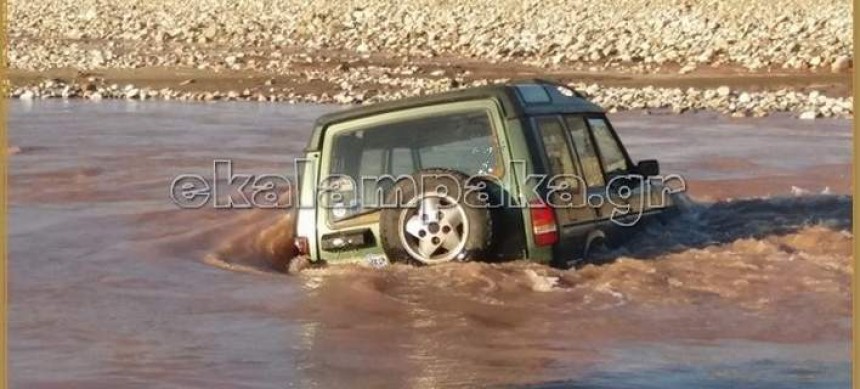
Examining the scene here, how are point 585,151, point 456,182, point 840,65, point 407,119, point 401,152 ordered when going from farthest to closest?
point 840,65
point 585,151
point 401,152
point 407,119
point 456,182

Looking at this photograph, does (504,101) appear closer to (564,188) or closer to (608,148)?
(564,188)

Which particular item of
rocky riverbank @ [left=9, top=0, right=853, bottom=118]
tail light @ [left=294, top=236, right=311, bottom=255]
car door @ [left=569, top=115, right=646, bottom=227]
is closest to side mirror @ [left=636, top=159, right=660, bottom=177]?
car door @ [left=569, top=115, right=646, bottom=227]

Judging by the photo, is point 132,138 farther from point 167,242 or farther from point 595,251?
point 595,251

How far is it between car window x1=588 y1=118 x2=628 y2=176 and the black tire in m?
1.40

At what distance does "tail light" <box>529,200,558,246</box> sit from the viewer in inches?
384

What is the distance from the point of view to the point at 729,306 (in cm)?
1034

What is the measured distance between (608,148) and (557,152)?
3.20 feet

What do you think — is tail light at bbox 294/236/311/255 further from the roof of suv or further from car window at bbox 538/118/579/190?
car window at bbox 538/118/579/190

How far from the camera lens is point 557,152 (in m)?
10.2

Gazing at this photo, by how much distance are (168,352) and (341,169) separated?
5.72 ft

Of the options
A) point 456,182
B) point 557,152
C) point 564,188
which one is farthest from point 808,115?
point 456,182

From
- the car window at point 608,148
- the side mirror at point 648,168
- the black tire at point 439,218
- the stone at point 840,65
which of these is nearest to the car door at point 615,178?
the car window at point 608,148

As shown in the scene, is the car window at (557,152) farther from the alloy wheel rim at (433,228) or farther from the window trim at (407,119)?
the alloy wheel rim at (433,228)

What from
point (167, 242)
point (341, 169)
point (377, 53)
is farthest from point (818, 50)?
point (341, 169)
